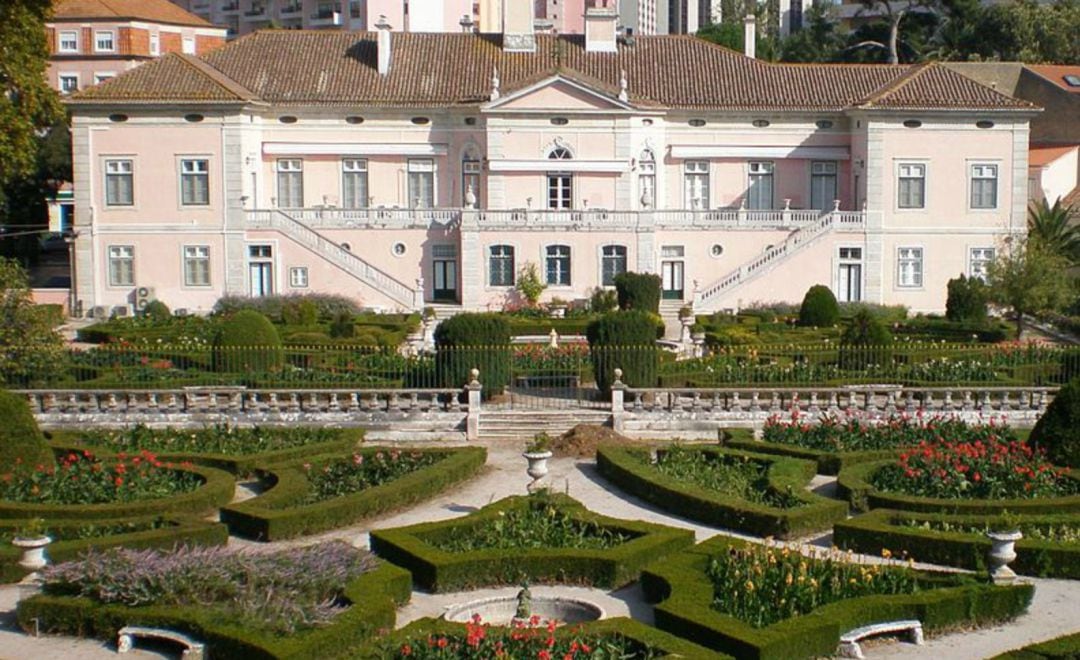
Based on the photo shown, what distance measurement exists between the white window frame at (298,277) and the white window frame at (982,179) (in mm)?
20389

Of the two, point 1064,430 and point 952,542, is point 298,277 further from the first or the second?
point 952,542

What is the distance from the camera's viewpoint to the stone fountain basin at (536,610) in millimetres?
19297

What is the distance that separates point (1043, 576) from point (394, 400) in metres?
13.9

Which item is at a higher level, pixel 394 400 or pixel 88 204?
pixel 88 204

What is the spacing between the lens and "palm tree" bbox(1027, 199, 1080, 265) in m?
49.1

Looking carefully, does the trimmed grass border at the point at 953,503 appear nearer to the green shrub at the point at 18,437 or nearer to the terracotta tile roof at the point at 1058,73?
the green shrub at the point at 18,437

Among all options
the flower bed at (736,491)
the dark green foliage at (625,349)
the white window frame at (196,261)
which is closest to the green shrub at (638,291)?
the dark green foliage at (625,349)

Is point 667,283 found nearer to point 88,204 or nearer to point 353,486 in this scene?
point 88,204

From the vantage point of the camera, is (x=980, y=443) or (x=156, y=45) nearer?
(x=980, y=443)

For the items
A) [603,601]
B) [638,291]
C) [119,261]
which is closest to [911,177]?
[638,291]

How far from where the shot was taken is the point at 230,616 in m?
17.9

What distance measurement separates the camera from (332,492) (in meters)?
25.0

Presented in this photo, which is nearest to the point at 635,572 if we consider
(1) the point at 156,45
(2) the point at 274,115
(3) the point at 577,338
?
(3) the point at 577,338

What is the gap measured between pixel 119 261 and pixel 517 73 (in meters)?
14.2
